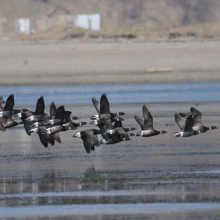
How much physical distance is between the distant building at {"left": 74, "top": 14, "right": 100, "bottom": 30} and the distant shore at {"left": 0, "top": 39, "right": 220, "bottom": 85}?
32.7m

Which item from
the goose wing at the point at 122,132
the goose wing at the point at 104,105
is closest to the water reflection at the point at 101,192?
the goose wing at the point at 122,132

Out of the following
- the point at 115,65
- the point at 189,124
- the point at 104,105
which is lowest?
the point at 189,124

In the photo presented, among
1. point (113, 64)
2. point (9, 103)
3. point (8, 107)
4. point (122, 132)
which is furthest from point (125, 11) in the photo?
point (122, 132)

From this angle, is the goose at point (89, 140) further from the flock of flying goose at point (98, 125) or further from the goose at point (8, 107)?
the goose at point (8, 107)

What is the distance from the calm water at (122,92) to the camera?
2423 centimetres

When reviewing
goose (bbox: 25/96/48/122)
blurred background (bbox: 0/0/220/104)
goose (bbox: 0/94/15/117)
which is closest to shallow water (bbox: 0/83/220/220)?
goose (bbox: 25/96/48/122)

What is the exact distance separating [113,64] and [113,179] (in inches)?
913

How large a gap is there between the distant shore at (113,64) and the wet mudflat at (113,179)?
15004 mm

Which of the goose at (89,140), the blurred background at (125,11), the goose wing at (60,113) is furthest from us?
the blurred background at (125,11)

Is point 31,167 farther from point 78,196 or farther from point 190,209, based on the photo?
point 190,209

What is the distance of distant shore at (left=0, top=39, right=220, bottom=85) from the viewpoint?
30781mm

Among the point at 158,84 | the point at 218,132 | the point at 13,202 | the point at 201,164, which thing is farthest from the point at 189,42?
the point at 13,202

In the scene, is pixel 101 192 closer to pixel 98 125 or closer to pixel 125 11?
pixel 98 125

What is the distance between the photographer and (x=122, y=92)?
2664 cm
